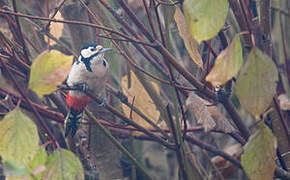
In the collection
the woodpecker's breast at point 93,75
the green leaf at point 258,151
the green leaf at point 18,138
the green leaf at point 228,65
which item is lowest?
the green leaf at point 258,151

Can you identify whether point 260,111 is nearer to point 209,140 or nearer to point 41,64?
point 41,64

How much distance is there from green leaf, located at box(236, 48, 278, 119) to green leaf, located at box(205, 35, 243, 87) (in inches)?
1.0

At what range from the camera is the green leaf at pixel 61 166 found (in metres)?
1.46

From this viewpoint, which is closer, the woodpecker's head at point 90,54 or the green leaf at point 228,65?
the green leaf at point 228,65

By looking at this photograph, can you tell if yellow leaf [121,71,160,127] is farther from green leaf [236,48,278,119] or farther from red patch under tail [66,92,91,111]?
green leaf [236,48,278,119]

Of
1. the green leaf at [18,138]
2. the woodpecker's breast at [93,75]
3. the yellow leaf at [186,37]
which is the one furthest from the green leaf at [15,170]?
the woodpecker's breast at [93,75]

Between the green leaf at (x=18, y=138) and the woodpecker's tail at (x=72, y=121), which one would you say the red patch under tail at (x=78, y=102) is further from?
the green leaf at (x=18, y=138)

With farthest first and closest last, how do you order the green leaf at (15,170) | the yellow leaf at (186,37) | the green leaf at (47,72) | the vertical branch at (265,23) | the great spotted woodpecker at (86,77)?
the great spotted woodpecker at (86,77)
the vertical branch at (265,23)
the yellow leaf at (186,37)
the green leaf at (47,72)
the green leaf at (15,170)

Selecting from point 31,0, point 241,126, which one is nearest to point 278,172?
point 241,126

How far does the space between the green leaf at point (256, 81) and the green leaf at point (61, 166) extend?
59 cm

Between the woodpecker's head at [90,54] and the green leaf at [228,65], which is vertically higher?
the woodpecker's head at [90,54]

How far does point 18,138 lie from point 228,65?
2.26ft

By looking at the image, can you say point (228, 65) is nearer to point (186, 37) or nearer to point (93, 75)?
point (186, 37)

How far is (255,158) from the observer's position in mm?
1481
